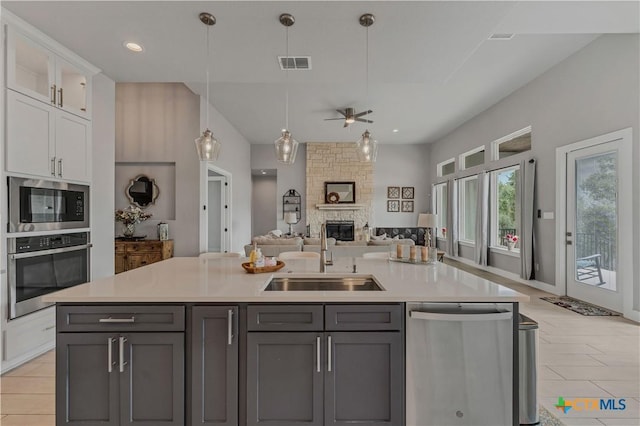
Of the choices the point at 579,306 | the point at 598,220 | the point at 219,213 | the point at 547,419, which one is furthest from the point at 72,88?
the point at 579,306

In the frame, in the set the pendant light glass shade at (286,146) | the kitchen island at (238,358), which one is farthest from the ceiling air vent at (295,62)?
the kitchen island at (238,358)

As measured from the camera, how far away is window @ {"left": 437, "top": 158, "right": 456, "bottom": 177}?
8297 mm

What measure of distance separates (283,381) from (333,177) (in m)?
7.97

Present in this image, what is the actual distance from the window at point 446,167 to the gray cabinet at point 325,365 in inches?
293

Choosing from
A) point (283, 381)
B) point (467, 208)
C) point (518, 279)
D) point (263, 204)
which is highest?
point (263, 204)

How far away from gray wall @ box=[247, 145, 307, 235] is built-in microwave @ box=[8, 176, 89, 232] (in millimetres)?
6266

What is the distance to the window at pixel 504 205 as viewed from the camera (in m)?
5.78

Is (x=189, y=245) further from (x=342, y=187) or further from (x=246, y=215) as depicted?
(x=342, y=187)

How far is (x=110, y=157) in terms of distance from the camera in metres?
3.73

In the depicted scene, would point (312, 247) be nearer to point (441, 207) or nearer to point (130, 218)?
point (130, 218)

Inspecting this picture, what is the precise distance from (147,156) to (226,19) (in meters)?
3.69

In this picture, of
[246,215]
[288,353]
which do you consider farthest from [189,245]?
[288,353]

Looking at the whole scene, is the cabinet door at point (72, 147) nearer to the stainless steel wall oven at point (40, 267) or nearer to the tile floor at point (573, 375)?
the stainless steel wall oven at point (40, 267)

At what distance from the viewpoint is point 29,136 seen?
268cm
